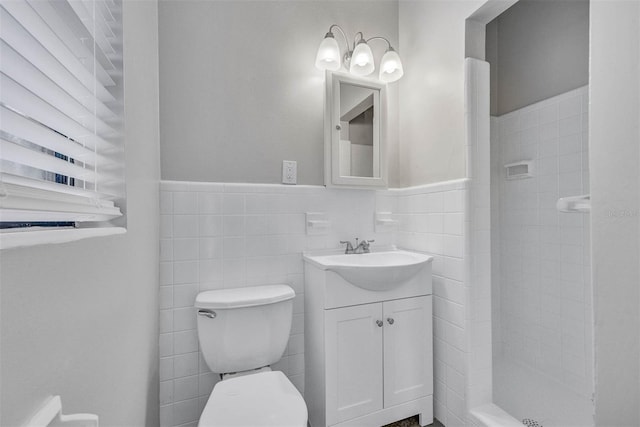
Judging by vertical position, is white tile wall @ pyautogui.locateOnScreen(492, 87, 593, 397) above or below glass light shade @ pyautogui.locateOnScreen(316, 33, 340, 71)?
below

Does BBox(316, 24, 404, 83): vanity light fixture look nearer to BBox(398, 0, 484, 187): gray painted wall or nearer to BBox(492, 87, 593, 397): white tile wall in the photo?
BBox(398, 0, 484, 187): gray painted wall

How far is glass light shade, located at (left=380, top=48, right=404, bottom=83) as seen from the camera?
1.70 metres

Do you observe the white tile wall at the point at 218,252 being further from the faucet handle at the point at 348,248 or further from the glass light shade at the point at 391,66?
the glass light shade at the point at 391,66

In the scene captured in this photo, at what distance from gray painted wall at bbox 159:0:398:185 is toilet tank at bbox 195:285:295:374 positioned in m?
0.62

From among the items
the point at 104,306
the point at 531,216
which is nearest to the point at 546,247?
the point at 531,216

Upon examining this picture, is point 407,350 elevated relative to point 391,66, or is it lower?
lower

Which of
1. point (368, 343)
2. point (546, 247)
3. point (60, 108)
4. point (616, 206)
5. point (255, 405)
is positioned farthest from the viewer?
point (546, 247)

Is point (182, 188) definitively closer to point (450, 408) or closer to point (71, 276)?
point (71, 276)

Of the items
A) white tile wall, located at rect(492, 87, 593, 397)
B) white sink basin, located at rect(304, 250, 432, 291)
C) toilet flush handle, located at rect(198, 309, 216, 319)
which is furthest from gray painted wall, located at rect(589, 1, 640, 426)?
white tile wall, located at rect(492, 87, 593, 397)

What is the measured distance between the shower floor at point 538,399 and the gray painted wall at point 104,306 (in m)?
1.80

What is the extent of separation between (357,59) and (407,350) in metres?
1.59

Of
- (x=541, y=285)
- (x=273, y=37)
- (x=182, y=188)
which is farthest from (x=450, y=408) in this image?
(x=273, y=37)

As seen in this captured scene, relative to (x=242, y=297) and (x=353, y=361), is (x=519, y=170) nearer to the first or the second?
(x=353, y=361)

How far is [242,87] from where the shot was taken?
4.95 feet
